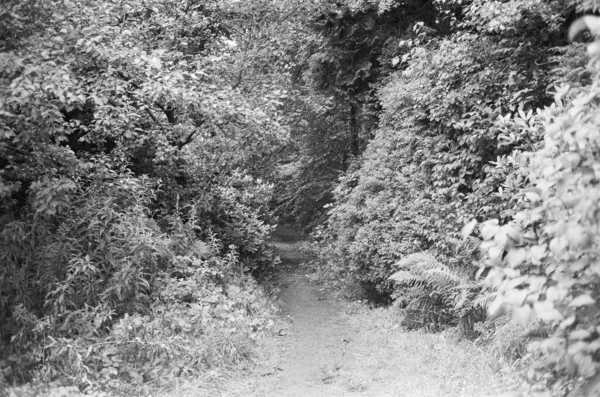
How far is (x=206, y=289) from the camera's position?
29.3ft

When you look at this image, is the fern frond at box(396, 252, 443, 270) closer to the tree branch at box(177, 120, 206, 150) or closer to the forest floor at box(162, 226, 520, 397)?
the forest floor at box(162, 226, 520, 397)

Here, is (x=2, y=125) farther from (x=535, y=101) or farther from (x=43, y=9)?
(x=535, y=101)

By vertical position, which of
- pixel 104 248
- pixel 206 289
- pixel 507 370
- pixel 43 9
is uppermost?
pixel 43 9

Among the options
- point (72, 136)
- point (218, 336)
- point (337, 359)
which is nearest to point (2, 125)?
point (72, 136)

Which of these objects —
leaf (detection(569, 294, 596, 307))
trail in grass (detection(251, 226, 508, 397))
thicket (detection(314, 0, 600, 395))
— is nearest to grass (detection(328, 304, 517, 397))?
trail in grass (detection(251, 226, 508, 397))

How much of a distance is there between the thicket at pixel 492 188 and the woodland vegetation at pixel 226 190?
0.03 m

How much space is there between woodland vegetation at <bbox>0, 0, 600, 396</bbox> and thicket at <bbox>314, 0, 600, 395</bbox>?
0.03 metres

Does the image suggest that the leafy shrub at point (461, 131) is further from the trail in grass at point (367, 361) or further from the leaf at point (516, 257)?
the leaf at point (516, 257)

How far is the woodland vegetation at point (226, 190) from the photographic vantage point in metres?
3.32

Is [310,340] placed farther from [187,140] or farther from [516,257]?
[516,257]

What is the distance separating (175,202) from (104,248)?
3123mm

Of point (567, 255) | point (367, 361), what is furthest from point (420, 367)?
point (567, 255)

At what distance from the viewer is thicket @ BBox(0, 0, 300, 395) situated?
6.29m

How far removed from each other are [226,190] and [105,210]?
15.0 ft
